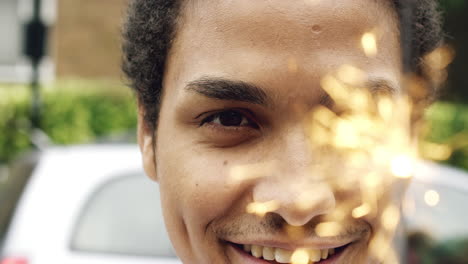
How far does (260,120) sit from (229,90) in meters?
0.09

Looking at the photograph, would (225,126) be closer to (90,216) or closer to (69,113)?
(90,216)

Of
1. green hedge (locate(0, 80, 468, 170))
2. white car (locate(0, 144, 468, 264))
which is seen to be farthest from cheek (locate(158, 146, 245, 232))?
green hedge (locate(0, 80, 468, 170))

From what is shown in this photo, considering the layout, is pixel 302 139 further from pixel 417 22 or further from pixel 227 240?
pixel 417 22

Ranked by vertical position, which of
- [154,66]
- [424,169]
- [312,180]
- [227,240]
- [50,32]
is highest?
[154,66]

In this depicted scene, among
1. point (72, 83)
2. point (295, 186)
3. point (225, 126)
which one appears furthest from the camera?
point (72, 83)

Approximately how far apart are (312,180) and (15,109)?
878 cm

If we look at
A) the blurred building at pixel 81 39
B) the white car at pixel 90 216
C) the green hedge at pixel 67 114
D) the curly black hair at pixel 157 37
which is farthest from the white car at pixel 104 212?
the blurred building at pixel 81 39

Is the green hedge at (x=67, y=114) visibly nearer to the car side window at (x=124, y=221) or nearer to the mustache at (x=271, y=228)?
the car side window at (x=124, y=221)

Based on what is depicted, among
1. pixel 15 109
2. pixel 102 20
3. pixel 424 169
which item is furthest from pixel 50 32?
pixel 424 169

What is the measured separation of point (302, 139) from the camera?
4.02ft

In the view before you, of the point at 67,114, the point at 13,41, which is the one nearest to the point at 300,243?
the point at 67,114

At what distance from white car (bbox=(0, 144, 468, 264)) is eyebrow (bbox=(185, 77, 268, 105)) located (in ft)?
6.95

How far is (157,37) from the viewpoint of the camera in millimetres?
1427

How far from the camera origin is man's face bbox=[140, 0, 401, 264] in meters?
1.20
